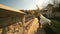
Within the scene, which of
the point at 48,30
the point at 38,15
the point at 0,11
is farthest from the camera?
the point at 48,30

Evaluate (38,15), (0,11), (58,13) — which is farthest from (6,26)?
(58,13)

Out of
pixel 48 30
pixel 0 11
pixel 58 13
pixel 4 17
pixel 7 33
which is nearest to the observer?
pixel 0 11

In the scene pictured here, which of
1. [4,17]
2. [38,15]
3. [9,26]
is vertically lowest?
[38,15]

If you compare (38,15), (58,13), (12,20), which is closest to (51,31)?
(38,15)

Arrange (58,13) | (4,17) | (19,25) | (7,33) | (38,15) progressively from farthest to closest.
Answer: (58,13)
(38,15)
(19,25)
(7,33)
(4,17)

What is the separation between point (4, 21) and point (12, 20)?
0.17 meters

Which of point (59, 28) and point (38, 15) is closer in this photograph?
point (38, 15)

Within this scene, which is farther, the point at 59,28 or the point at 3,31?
the point at 59,28

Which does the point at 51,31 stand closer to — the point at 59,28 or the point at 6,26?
the point at 59,28

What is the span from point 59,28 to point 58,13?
18.8 feet

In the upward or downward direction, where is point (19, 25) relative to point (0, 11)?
downward

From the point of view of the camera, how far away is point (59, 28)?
8.90m

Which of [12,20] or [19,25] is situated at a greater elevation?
[12,20]

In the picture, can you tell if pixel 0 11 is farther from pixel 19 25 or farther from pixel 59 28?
pixel 59 28
